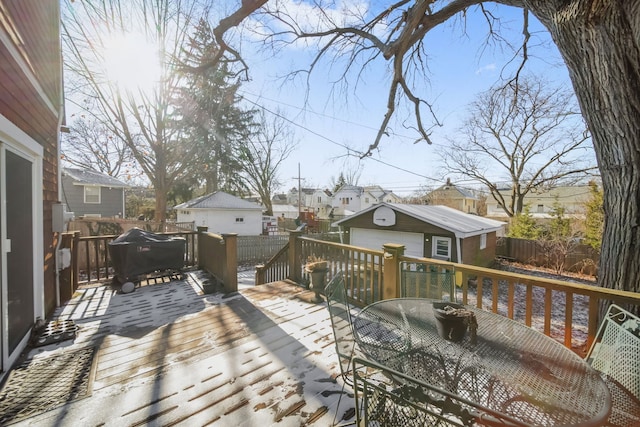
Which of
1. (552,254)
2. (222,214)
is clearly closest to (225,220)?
(222,214)

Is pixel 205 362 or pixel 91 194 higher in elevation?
pixel 91 194

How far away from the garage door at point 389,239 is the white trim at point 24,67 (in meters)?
10.3

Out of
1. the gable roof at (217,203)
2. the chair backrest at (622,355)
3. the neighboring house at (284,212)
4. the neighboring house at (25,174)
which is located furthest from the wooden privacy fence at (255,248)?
the neighboring house at (284,212)

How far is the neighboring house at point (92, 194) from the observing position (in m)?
14.2

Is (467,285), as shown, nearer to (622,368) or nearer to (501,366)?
(622,368)

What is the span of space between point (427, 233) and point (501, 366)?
9806 mm

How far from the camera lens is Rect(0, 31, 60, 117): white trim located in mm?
2232

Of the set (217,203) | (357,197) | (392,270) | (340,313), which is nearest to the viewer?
(340,313)

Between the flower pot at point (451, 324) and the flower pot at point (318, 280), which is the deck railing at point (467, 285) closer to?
the flower pot at point (318, 280)

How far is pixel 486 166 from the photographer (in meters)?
17.3

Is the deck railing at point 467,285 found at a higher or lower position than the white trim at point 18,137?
lower

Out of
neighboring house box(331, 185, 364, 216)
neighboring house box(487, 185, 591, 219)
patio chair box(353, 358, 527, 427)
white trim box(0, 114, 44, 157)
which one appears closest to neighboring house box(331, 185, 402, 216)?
neighboring house box(331, 185, 364, 216)

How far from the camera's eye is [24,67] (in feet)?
8.86

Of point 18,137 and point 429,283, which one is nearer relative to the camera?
point 18,137
